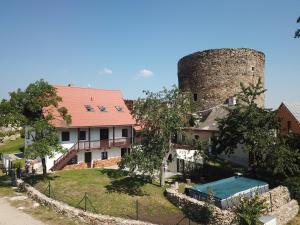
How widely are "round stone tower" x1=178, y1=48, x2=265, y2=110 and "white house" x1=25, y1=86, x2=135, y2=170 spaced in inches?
477

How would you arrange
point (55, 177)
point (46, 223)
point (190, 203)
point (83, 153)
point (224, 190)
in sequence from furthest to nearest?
1. point (83, 153)
2. point (55, 177)
3. point (224, 190)
4. point (190, 203)
5. point (46, 223)

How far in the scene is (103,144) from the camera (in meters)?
32.8

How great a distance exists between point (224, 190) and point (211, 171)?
23.0 feet

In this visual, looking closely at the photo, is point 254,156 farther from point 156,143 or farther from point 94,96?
point 94,96

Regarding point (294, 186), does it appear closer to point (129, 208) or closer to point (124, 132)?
point (129, 208)

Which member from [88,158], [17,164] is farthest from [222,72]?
[17,164]

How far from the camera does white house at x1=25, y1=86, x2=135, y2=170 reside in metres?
30.5

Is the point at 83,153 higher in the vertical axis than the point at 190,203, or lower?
higher

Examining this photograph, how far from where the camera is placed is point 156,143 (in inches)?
933

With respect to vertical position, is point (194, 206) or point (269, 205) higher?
point (194, 206)

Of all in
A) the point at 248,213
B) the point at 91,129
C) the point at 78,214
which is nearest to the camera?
the point at 248,213

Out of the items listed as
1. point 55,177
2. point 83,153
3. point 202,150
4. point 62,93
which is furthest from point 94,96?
point 202,150

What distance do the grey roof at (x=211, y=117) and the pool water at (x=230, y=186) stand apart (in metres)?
11.3

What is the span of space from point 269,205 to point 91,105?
21.4 metres
